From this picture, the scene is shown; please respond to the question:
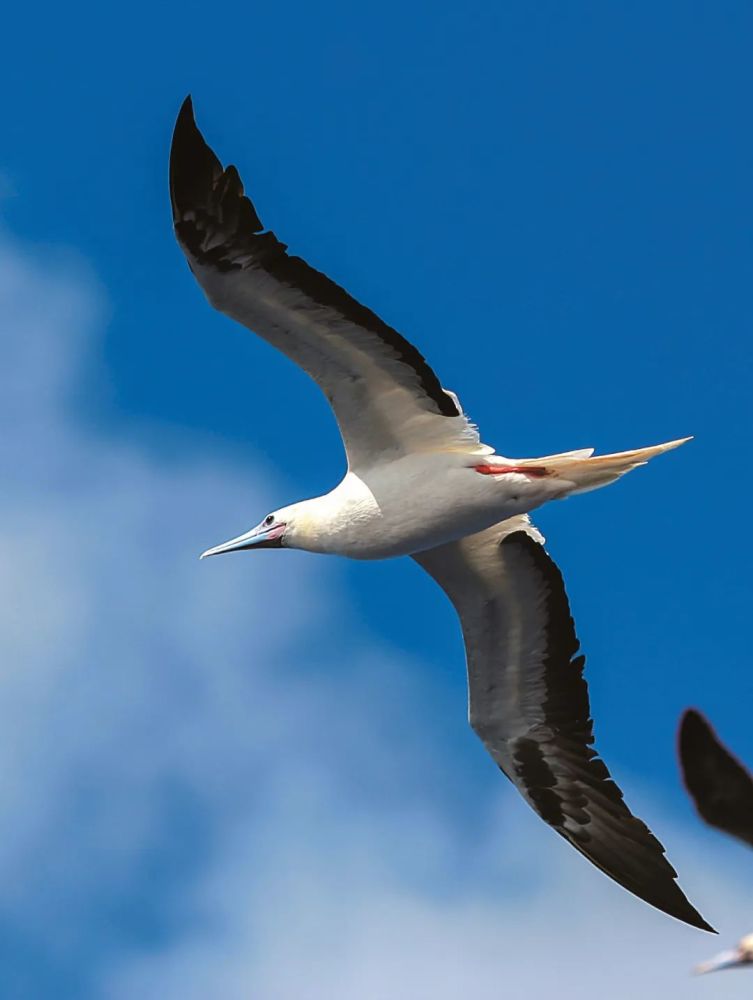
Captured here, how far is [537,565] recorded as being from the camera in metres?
13.5

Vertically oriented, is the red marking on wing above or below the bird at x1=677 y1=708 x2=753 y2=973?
above

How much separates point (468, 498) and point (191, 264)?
247 centimetres

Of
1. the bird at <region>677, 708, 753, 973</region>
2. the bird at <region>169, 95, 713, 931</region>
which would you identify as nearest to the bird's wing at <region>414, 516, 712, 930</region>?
the bird at <region>169, 95, 713, 931</region>

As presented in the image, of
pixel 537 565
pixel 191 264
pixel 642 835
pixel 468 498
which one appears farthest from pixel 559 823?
pixel 191 264

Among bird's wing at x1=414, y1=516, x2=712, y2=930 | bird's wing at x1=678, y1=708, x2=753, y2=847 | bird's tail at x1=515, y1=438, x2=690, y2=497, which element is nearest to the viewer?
bird's wing at x1=678, y1=708, x2=753, y2=847

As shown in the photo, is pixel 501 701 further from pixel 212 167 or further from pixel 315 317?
pixel 212 167

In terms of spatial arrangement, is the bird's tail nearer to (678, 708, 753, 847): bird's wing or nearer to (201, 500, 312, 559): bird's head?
(201, 500, 312, 559): bird's head

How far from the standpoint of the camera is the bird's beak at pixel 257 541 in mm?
13164

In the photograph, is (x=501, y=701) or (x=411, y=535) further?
(x=501, y=701)

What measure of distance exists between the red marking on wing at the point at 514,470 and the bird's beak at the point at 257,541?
5.48ft

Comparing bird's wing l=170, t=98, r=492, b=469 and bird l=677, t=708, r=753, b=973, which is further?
bird's wing l=170, t=98, r=492, b=469

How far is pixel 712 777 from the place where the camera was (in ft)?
26.5

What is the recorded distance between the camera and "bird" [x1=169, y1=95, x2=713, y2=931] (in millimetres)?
11500

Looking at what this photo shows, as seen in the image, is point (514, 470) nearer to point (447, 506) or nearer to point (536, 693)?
point (447, 506)
